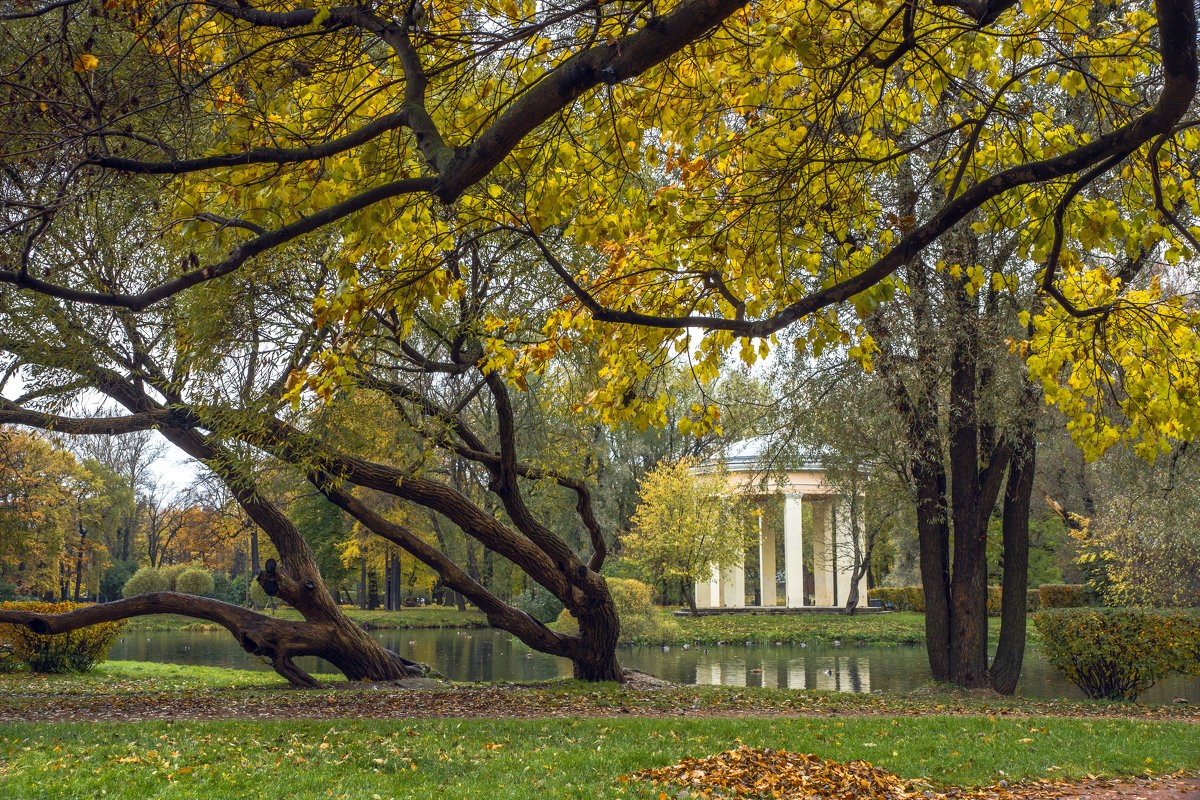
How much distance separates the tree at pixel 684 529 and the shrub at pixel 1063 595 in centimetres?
1121

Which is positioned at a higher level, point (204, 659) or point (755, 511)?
point (755, 511)

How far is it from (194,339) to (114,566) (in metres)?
40.0

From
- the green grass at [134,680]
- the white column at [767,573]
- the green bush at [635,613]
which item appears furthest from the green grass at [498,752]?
the white column at [767,573]

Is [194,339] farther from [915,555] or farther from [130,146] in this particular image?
[915,555]

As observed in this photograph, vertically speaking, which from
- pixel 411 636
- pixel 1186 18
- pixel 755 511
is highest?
pixel 1186 18

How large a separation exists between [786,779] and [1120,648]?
8945 mm

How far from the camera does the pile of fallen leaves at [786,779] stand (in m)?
5.16

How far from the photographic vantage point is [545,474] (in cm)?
1129

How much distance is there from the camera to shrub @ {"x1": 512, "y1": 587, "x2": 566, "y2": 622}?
29.9 metres

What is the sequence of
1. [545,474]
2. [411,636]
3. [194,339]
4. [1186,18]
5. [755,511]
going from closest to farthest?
[1186,18] → [194,339] → [545,474] → [755,511] → [411,636]

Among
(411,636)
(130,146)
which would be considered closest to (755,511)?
(130,146)

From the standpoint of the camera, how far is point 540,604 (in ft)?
99.7

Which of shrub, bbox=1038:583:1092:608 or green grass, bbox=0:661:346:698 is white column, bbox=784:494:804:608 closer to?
shrub, bbox=1038:583:1092:608

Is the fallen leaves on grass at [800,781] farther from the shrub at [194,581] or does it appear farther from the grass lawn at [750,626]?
the shrub at [194,581]
